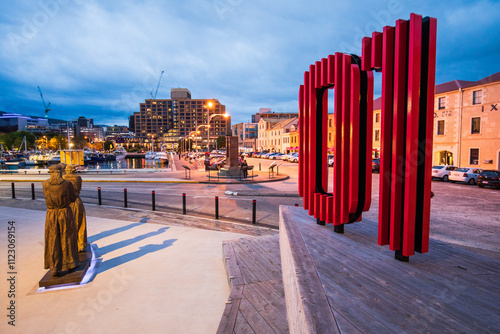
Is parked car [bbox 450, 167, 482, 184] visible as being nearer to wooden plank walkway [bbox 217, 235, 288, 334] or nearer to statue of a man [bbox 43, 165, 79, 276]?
wooden plank walkway [bbox 217, 235, 288, 334]

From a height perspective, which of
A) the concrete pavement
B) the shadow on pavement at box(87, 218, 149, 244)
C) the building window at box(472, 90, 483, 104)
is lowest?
the concrete pavement

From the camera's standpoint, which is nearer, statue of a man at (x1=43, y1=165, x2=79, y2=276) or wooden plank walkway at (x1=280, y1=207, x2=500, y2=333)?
wooden plank walkway at (x1=280, y1=207, x2=500, y2=333)

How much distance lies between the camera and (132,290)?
18.0 feet

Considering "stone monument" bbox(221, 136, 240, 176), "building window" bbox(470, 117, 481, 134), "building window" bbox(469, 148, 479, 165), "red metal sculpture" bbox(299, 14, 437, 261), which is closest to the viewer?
"red metal sculpture" bbox(299, 14, 437, 261)

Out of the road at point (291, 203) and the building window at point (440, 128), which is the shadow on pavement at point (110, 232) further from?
the building window at point (440, 128)

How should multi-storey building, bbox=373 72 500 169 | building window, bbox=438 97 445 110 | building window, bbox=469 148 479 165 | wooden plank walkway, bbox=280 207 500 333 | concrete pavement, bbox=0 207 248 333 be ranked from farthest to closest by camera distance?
building window, bbox=438 97 445 110 < building window, bbox=469 148 479 165 < multi-storey building, bbox=373 72 500 169 < concrete pavement, bbox=0 207 248 333 < wooden plank walkway, bbox=280 207 500 333

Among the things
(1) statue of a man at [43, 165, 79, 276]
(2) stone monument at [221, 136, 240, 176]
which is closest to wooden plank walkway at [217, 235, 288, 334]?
(1) statue of a man at [43, 165, 79, 276]

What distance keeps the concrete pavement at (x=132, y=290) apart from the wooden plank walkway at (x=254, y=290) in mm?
358

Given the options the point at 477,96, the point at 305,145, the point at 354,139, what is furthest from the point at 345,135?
the point at 477,96

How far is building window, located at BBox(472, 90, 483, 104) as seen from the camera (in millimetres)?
28578

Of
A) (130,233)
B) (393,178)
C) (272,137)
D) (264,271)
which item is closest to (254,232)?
(264,271)

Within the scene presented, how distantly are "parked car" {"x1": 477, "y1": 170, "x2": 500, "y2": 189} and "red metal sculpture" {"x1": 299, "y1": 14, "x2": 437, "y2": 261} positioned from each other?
20.0m

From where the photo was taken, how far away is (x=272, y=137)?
84.7 m

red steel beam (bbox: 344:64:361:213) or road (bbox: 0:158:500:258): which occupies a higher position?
red steel beam (bbox: 344:64:361:213)
